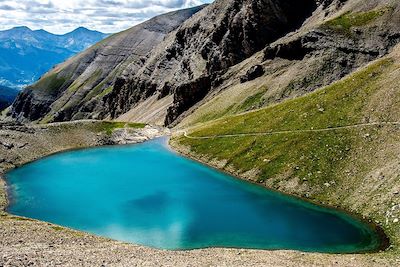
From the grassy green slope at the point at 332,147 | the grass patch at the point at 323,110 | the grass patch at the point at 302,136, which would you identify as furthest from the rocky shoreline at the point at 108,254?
the grass patch at the point at 323,110

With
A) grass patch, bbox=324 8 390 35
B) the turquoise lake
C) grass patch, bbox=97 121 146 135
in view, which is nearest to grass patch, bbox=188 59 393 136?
the turquoise lake

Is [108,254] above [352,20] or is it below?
below

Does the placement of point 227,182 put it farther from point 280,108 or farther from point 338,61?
point 338,61

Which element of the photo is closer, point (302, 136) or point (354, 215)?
point (354, 215)

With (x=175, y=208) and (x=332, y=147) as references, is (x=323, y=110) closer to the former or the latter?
(x=332, y=147)


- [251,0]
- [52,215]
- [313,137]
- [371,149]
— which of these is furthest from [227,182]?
[251,0]

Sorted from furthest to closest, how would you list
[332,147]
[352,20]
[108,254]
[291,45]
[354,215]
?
[291,45] → [352,20] → [332,147] → [354,215] → [108,254]

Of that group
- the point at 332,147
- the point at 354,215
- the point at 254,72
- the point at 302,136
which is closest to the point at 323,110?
the point at 302,136

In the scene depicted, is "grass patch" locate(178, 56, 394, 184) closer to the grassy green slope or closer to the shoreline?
the grassy green slope
